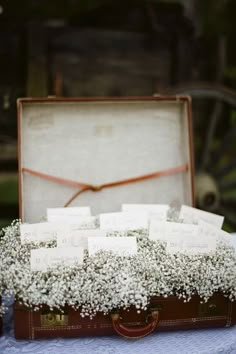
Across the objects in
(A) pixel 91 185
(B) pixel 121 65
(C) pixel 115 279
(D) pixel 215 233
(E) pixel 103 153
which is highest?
(B) pixel 121 65

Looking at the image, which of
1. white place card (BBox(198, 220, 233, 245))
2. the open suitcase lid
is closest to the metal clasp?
white place card (BBox(198, 220, 233, 245))

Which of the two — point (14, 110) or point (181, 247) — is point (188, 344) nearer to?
point (181, 247)

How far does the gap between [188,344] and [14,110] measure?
1.94m

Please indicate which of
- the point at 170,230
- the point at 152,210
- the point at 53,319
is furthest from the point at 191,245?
the point at 53,319

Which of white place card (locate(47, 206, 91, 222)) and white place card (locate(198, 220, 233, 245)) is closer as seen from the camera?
white place card (locate(198, 220, 233, 245))

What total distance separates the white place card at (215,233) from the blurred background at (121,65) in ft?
4.43

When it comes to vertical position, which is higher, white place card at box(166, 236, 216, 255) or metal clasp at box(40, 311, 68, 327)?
white place card at box(166, 236, 216, 255)

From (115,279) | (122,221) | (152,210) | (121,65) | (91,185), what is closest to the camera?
(115,279)

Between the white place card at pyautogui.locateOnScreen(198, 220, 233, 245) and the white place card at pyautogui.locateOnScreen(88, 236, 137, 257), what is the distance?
245mm

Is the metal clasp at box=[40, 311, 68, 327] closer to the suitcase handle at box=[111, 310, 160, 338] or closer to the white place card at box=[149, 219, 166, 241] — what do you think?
the suitcase handle at box=[111, 310, 160, 338]

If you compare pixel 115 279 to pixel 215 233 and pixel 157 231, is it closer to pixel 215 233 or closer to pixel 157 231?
pixel 157 231

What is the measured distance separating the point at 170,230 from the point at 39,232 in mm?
415

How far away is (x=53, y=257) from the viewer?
1.33 meters

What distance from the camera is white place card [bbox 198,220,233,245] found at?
4.91 ft
